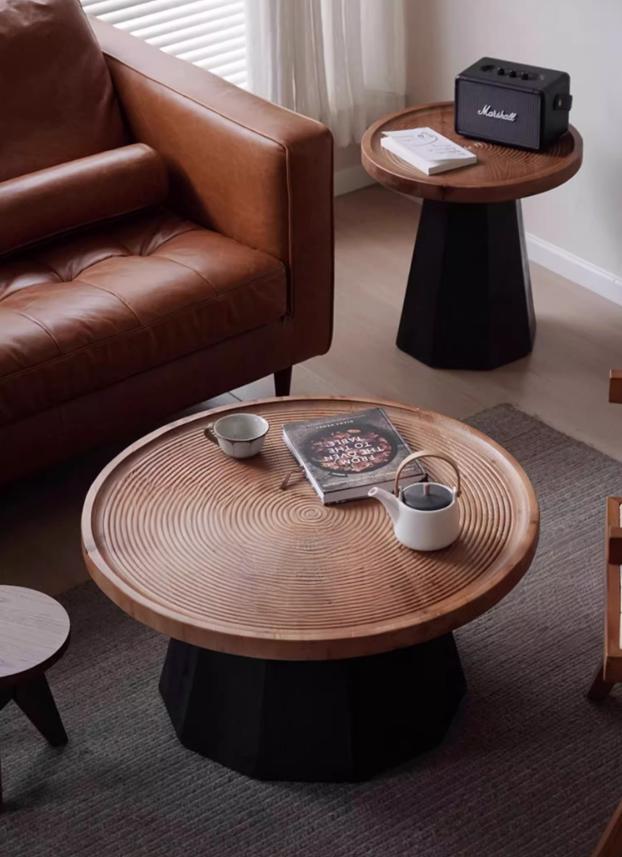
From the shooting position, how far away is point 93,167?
2.81 meters

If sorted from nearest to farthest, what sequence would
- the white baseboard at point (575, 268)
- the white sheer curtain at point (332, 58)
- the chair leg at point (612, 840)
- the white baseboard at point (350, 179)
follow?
the chair leg at point (612, 840)
the white baseboard at point (575, 268)
the white sheer curtain at point (332, 58)
the white baseboard at point (350, 179)

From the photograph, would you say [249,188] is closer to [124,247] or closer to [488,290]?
[124,247]

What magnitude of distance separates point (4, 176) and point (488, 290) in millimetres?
1189

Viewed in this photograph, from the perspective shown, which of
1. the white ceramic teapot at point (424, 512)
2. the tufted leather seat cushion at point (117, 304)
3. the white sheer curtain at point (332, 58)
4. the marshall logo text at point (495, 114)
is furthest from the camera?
the white sheer curtain at point (332, 58)

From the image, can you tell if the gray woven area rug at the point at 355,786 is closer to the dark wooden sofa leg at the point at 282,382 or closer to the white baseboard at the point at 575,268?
the dark wooden sofa leg at the point at 282,382

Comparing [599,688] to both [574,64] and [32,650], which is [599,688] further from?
[574,64]

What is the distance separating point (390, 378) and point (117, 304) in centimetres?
84

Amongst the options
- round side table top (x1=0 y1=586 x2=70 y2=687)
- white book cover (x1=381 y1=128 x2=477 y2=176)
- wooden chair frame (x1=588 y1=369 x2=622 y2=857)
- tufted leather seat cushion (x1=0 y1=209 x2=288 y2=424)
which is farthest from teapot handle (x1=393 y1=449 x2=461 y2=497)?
white book cover (x1=381 y1=128 x2=477 y2=176)

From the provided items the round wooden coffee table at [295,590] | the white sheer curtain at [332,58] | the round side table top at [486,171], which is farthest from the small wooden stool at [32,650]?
the white sheer curtain at [332,58]

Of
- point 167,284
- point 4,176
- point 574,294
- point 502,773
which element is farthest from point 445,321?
point 502,773

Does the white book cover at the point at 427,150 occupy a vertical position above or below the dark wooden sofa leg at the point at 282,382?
above

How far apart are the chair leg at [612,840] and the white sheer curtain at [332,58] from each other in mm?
2552

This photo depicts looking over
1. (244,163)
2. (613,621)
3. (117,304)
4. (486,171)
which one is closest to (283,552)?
(613,621)

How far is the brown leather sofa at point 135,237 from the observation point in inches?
99.2
